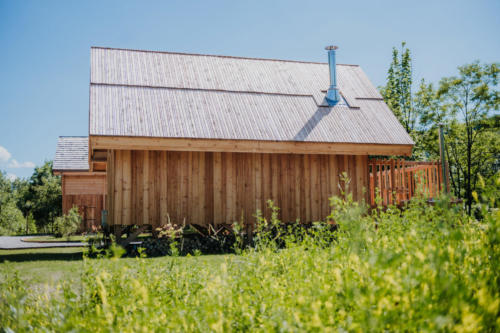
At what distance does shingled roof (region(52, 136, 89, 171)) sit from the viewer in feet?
75.1

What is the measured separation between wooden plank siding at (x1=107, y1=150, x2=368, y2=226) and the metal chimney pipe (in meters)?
2.03

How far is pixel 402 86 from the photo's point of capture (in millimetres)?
27000

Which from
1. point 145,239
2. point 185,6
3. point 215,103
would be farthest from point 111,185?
point 185,6

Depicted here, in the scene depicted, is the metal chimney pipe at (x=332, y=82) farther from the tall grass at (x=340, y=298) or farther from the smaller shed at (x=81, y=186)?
the smaller shed at (x=81, y=186)

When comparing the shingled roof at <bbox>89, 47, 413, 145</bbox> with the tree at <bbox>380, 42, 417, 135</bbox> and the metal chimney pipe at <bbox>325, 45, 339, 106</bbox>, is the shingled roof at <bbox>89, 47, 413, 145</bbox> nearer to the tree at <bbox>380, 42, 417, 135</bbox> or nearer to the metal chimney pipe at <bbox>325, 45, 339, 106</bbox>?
the metal chimney pipe at <bbox>325, 45, 339, 106</bbox>

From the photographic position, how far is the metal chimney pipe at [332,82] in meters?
14.6

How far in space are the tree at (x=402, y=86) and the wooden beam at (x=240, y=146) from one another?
13.9 m

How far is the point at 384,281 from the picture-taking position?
9.34 feet

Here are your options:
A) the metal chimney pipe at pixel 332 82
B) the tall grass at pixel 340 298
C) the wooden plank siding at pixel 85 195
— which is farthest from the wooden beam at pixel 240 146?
the wooden plank siding at pixel 85 195

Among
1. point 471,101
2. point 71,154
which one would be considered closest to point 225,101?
point 71,154

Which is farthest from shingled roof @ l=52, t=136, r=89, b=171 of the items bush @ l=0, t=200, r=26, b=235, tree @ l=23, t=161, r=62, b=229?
bush @ l=0, t=200, r=26, b=235

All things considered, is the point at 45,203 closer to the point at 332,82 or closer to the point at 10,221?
the point at 10,221

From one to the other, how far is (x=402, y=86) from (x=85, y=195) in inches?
724

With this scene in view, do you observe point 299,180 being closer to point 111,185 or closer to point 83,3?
point 111,185
